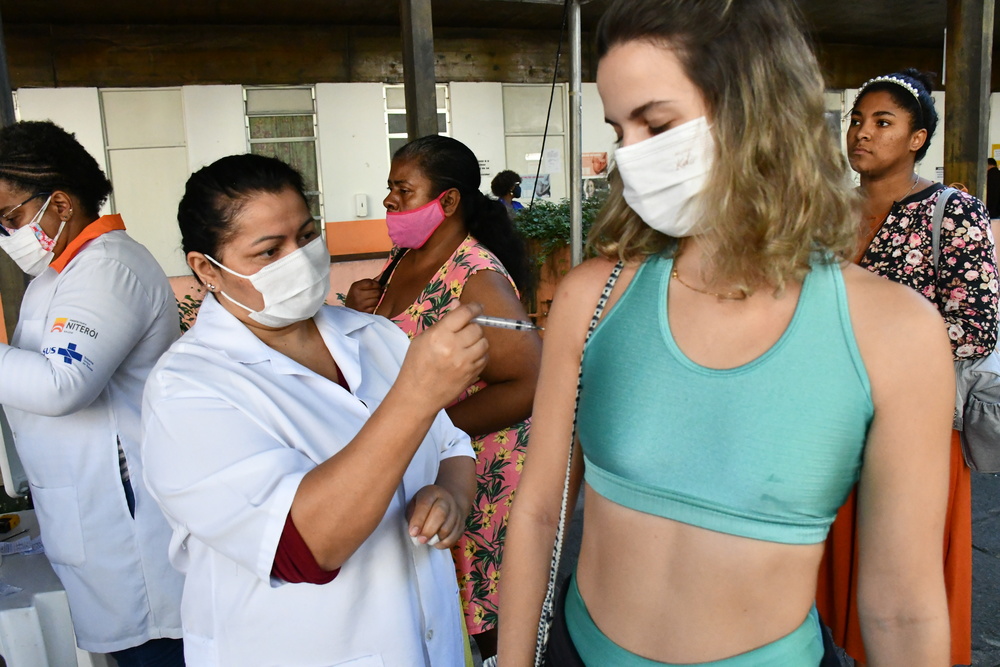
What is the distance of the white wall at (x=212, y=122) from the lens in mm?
9203

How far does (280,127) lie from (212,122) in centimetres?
82

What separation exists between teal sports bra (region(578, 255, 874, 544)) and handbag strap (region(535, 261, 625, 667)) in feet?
0.30

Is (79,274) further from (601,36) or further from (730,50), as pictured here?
(730,50)

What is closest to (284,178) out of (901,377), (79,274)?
(79,274)

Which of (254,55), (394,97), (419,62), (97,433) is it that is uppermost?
(254,55)

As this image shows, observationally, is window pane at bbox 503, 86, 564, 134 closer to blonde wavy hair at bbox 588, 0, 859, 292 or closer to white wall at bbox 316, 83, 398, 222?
white wall at bbox 316, 83, 398, 222

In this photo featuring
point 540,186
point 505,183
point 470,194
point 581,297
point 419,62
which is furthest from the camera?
point 540,186

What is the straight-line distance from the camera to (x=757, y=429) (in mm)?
996

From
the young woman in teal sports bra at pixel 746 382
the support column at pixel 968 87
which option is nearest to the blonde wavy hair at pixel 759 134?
the young woman in teal sports bra at pixel 746 382

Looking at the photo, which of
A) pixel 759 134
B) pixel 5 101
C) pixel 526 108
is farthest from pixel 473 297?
pixel 526 108

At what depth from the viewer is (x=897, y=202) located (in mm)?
2336

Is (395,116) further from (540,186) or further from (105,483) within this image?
(105,483)

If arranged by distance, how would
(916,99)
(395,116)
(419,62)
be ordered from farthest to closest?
1. (395,116)
2. (419,62)
3. (916,99)

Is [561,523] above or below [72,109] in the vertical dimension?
below
